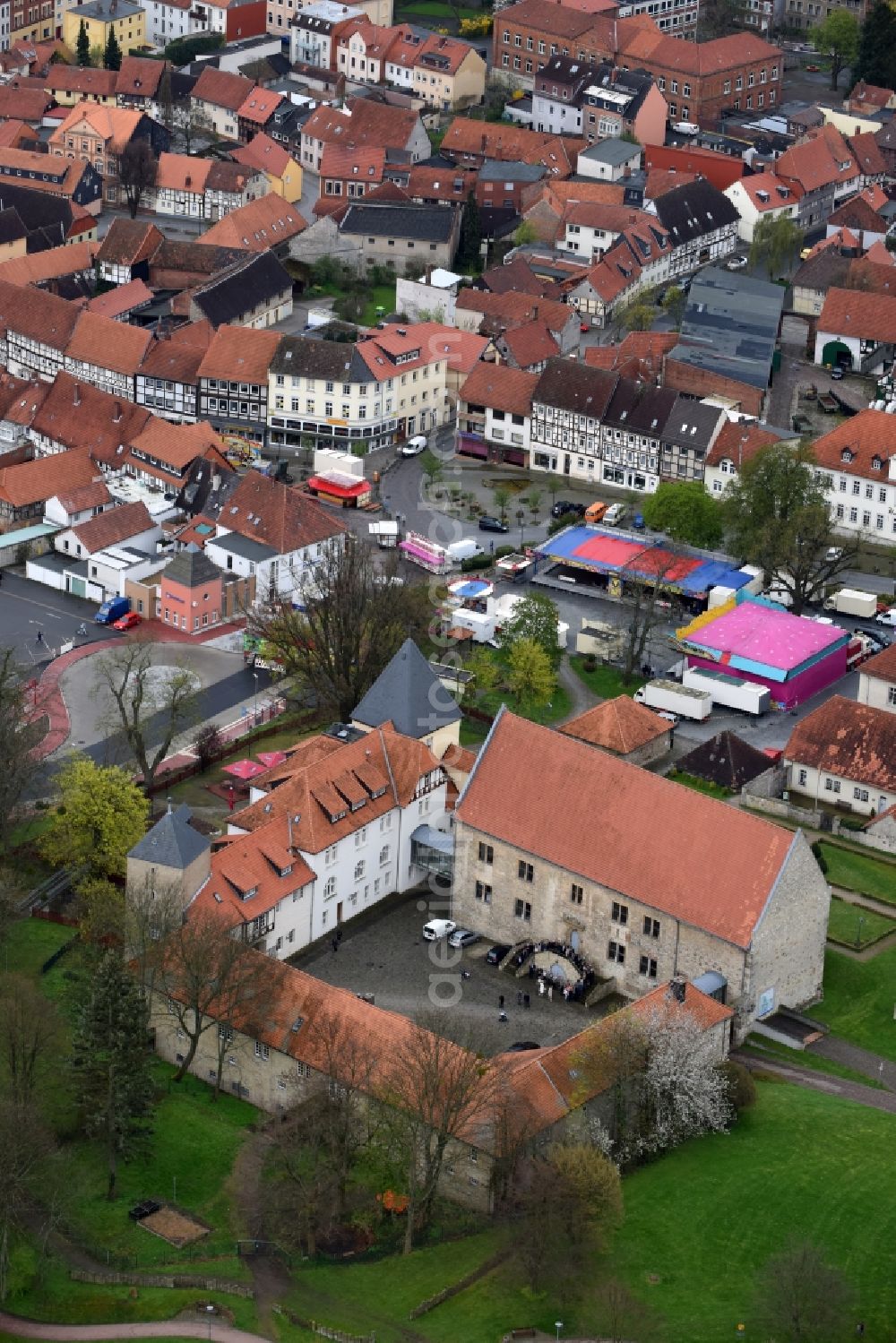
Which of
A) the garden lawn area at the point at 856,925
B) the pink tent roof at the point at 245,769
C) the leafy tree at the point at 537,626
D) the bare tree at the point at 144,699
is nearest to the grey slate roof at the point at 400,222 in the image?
the bare tree at the point at 144,699


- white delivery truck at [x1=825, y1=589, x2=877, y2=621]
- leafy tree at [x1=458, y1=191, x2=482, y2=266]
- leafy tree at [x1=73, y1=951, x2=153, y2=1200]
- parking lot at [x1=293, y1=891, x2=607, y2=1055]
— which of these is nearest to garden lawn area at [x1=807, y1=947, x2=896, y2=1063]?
parking lot at [x1=293, y1=891, x2=607, y2=1055]

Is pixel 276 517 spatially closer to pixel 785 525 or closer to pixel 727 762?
pixel 785 525

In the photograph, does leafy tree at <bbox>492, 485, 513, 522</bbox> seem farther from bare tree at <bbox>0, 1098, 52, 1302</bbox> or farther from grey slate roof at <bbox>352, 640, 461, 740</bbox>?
bare tree at <bbox>0, 1098, 52, 1302</bbox>

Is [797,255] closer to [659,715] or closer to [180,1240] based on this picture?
[659,715]

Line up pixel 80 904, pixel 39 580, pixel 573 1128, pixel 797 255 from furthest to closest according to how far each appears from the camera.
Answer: pixel 797 255 < pixel 39 580 < pixel 80 904 < pixel 573 1128

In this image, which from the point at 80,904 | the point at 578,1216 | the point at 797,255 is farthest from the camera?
the point at 797,255

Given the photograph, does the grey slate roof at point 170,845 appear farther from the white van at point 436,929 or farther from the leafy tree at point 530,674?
the leafy tree at point 530,674

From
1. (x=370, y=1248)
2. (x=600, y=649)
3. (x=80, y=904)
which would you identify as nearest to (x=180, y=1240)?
(x=370, y=1248)
